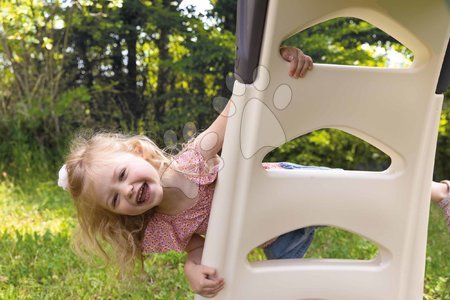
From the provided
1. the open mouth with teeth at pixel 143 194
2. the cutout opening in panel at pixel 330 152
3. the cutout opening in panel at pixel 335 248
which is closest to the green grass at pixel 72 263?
the cutout opening in panel at pixel 335 248

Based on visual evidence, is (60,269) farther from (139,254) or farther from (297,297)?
(297,297)

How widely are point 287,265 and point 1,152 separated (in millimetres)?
3487

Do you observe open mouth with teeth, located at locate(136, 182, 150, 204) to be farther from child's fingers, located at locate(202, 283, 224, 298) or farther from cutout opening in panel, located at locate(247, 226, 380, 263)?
cutout opening in panel, located at locate(247, 226, 380, 263)

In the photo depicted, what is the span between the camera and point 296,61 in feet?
4.12

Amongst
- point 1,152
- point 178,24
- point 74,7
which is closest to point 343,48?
point 178,24

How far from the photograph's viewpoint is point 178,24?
3.72 meters

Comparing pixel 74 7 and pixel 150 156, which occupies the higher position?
pixel 74 7

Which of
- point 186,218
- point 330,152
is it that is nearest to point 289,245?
point 186,218

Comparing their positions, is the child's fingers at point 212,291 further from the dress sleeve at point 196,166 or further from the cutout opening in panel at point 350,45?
the cutout opening in panel at point 350,45

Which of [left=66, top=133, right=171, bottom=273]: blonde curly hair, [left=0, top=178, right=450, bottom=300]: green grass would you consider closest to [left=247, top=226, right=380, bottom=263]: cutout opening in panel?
[left=0, top=178, right=450, bottom=300]: green grass

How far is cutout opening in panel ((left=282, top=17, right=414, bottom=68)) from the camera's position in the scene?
13.2 ft

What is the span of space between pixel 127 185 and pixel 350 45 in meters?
3.28

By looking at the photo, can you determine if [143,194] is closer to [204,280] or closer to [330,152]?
[204,280]

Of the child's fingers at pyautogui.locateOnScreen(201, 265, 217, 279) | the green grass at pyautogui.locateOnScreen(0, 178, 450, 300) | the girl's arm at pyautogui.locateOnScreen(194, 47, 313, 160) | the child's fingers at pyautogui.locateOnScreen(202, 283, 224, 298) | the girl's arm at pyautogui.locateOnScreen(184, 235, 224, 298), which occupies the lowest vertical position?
the green grass at pyautogui.locateOnScreen(0, 178, 450, 300)
